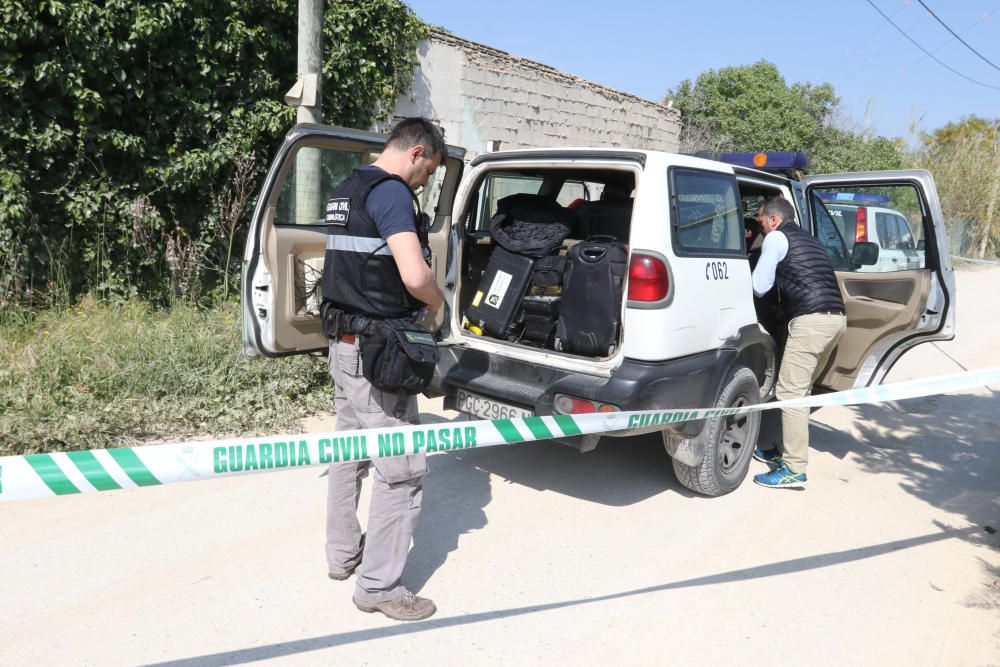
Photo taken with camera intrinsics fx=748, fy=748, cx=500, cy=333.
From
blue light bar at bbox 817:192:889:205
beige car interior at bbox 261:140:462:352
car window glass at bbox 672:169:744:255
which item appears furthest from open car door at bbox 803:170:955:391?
beige car interior at bbox 261:140:462:352

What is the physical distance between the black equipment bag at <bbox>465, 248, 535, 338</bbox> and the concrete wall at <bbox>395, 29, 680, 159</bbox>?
3.85m

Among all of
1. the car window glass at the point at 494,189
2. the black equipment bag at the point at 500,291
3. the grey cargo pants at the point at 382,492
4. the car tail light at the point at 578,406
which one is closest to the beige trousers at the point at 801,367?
the car tail light at the point at 578,406

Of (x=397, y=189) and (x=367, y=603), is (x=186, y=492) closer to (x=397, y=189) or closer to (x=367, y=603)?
(x=367, y=603)

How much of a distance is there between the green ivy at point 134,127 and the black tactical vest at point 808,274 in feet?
14.9

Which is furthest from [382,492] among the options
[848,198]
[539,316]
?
[848,198]

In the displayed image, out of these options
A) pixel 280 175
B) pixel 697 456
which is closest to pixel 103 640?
pixel 280 175

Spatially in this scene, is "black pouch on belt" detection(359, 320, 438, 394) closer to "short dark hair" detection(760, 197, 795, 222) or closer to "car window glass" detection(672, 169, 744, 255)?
"car window glass" detection(672, 169, 744, 255)

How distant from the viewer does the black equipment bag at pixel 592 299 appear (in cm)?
402

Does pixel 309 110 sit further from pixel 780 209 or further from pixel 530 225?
pixel 780 209

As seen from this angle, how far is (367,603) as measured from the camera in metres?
2.97

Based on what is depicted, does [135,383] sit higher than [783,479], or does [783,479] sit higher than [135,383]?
[135,383]

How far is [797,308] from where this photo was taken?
4.67 meters

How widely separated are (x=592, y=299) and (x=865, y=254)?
236 centimetres

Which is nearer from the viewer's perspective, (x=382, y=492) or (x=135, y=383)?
(x=382, y=492)
